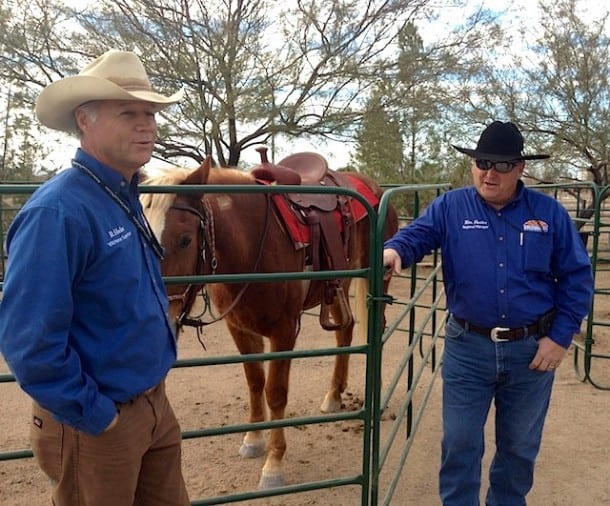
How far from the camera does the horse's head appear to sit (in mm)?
2279

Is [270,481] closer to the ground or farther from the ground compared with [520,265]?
closer to the ground

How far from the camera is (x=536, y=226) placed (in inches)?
83.4

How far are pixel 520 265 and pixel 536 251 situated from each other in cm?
8

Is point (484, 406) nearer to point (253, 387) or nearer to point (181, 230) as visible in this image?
point (181, 230)

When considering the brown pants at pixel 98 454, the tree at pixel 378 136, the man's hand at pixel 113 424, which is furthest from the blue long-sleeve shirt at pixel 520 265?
the tree at pixel 378 136

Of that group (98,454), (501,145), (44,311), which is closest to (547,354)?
(501,145)

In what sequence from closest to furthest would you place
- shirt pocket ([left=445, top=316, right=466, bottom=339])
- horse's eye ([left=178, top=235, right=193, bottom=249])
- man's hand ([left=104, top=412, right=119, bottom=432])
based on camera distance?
1. man's hand ([left=104, top=412, right=119, bottom=432])
2. shirt pocket ([left=445, top=316, right=466, bottom=339])
3. horse's eye ([left=178, top=235, right=193, bottom=249])

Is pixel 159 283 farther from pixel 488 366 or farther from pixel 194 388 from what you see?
pixel 194 388

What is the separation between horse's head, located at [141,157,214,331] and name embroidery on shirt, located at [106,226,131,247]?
2.84 feet

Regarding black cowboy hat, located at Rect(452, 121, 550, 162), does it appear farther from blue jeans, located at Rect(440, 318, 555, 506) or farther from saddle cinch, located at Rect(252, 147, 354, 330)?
saddle cinch, located at Rect(252, 147, 354, 330)

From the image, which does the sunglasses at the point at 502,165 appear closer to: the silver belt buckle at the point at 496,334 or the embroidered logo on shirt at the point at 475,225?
the embroidered logo on shirt at the point at 475,225

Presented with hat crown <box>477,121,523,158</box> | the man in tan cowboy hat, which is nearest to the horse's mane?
the man in tan cowboy hat

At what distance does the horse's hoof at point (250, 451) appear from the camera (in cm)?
340

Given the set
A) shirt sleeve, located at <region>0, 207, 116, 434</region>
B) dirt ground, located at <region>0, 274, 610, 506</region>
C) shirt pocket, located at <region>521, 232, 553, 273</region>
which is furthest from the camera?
dirt ground, located at <region>0, 274, 610, 506</region>
